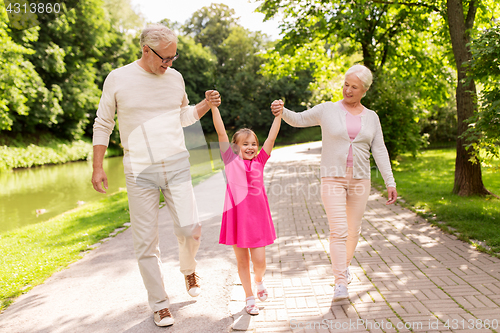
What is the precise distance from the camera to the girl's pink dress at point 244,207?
3.27m

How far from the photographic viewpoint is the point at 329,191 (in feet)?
12.0

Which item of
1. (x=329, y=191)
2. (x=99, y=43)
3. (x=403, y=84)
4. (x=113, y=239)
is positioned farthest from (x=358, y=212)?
(x=99, y=43)

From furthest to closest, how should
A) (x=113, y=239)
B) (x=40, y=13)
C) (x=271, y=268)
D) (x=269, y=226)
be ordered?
(x=40, y=13), (x=113, y=239), (x=271, y=268), (x=269, y=226)

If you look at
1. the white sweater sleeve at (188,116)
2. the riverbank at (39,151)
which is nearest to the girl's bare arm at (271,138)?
the white sweater sleeve at (188,116)

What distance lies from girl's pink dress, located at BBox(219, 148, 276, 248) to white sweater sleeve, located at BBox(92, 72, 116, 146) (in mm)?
1029

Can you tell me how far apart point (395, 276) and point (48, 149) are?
30.5 metres

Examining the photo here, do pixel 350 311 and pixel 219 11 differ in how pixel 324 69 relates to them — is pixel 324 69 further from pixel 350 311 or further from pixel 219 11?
pixel 219 11

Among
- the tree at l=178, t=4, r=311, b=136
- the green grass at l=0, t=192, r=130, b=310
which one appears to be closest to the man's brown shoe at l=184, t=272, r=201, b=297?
the green grass at l=0, t=192, r=130, b=310

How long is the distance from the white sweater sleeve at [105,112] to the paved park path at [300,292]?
1.64m

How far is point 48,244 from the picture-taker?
6496mm

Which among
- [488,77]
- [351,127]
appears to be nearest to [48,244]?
[351,127]

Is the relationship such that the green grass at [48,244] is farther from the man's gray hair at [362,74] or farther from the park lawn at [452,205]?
the park lawn at [452,205]

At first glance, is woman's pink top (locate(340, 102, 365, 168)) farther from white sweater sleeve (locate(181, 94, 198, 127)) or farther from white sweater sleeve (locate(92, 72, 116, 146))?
white sweater sleeve (locate(92, 72, 116, 146))

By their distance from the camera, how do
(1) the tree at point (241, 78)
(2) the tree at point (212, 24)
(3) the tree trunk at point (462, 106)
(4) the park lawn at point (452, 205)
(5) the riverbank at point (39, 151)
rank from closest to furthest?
(4) the park lawn at point (452, 205) < (3) the tree trunk at point (462, 106) < (5) the riverbank at point (39, 151) < (1) the tree at point (241, 78) < (2) the tree at point (212, 24)
